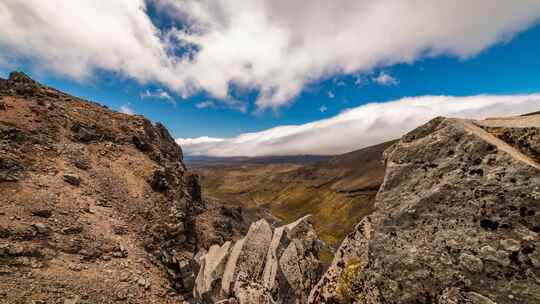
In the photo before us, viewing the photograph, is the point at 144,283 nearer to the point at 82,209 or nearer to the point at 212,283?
the point at 212,283

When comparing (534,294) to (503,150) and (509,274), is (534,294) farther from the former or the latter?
(503,150)

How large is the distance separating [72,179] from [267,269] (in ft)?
91.1

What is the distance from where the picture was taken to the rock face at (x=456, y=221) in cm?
791

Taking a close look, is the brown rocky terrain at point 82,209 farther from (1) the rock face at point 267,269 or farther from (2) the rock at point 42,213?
(1) the rock face at point 267,269

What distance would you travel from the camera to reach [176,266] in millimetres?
32125

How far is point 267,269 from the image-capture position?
18844mm

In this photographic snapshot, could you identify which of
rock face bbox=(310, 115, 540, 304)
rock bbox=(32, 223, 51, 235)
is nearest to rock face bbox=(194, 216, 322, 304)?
rock face bbox=(310, 115, 540, 304)

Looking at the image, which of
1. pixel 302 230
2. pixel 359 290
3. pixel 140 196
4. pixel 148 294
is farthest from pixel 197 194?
pixel 359 290

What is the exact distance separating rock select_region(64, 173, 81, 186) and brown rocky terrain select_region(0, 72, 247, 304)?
4.2 inches

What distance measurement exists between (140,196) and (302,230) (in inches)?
1053

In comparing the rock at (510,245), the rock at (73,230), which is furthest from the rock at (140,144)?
the rock at (510,245)

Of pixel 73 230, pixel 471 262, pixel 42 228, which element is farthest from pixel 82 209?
pixel 471 262

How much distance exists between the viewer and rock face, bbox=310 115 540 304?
25.9ft

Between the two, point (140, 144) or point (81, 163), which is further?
point (140, 144)
